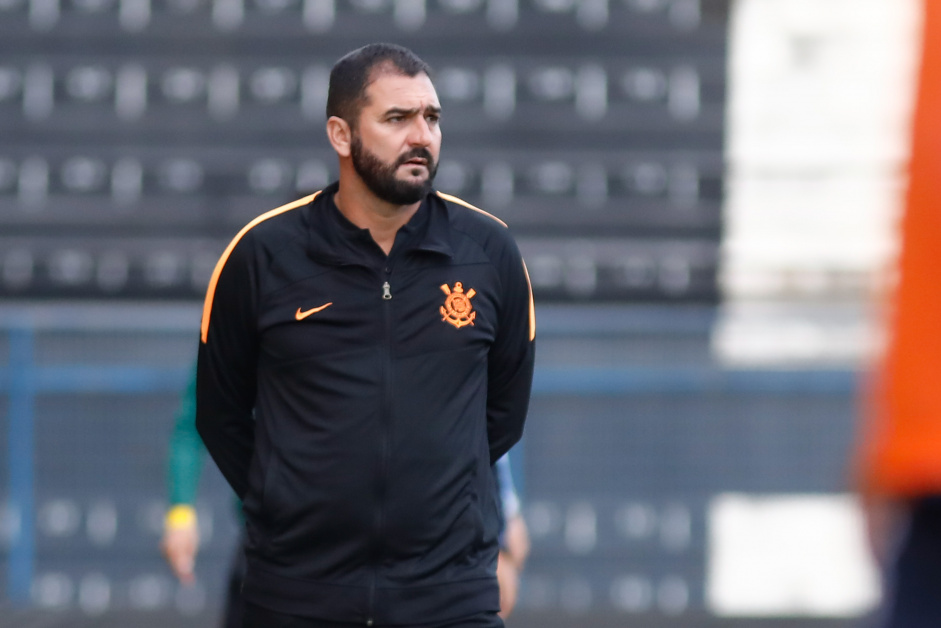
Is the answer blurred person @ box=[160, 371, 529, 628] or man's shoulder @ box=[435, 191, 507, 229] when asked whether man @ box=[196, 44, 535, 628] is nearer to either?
man's shoulder @ box=[435, 191, 507, 229]

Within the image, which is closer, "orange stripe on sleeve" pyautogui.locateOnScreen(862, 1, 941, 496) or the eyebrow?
"orange stripe on sleeve" pyautogui.locateOnScreen(862, 1, 941, 496)

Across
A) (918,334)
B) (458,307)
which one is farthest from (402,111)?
(918,334)

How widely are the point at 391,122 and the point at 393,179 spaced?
102 millimetres

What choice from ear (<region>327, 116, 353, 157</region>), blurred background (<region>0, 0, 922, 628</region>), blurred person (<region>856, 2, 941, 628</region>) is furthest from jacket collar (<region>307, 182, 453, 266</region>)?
blurred background (<region>0, 0, 922, 628</region>)

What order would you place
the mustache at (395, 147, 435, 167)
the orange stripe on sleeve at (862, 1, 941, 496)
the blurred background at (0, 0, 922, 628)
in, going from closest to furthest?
the orange stripe on sleeve at (862, 1, 941, 496), the mustache at (395, 147, 435, 167), the blurred background at (0, 0, 922, 628)

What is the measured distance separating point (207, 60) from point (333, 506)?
4610mm

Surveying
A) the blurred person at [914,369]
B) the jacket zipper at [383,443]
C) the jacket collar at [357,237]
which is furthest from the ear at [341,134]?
the blurred person at [914,369]

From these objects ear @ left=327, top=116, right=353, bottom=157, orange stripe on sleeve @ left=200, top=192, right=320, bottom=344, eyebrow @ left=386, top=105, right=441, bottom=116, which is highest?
eyebrow @ left=386, top=105, right=441, bottom=116

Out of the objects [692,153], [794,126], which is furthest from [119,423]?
[794,126]

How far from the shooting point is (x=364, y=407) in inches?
96.7

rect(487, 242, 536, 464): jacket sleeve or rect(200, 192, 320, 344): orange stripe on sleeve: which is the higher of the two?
rect(200, 192, 320, 344): orange stripe on sleeve

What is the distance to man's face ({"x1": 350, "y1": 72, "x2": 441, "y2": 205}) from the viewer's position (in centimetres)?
254

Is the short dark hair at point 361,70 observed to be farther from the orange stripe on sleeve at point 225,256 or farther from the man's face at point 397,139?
the orange stripe on sleeve at point 225,256

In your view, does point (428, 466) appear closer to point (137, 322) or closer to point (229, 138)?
point (137, 322)
